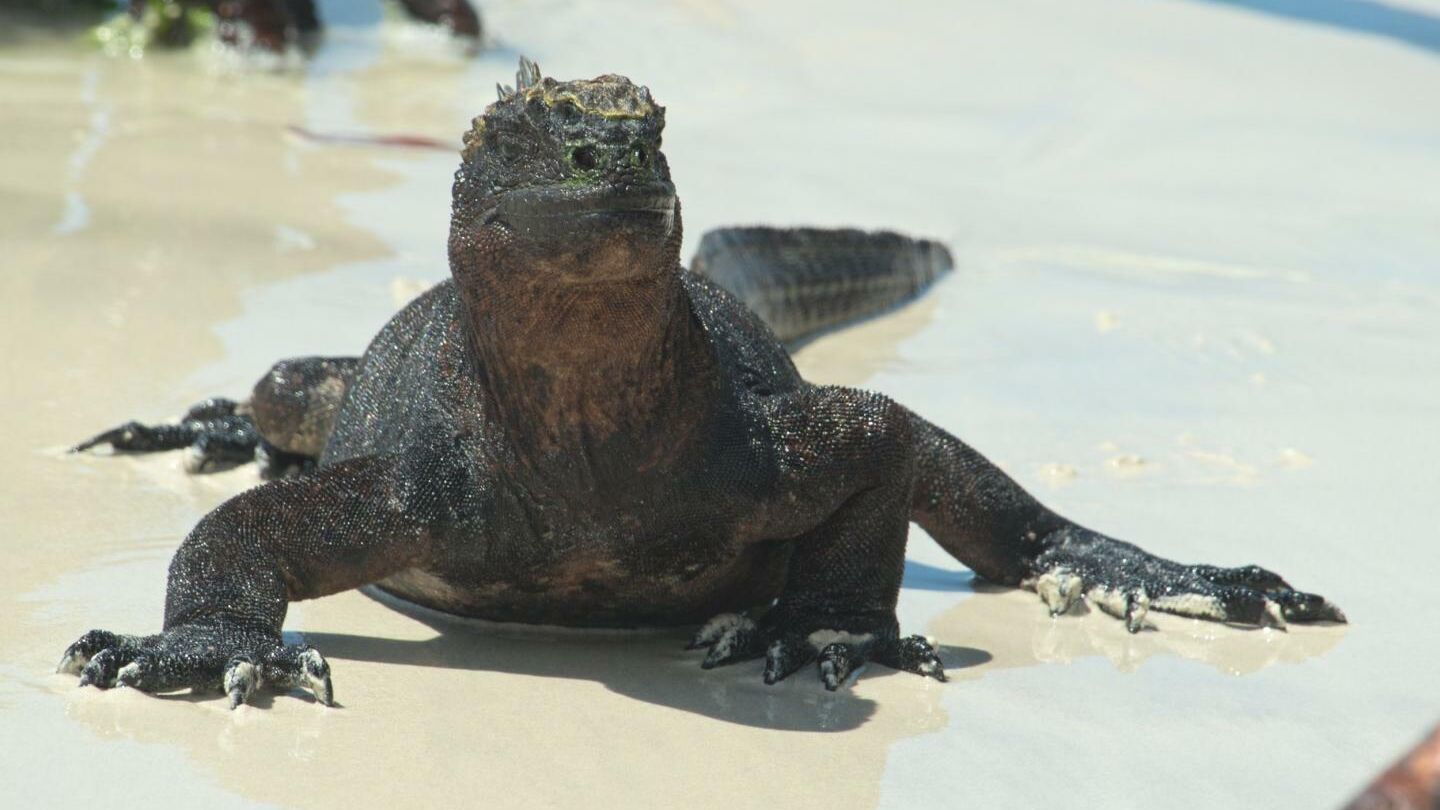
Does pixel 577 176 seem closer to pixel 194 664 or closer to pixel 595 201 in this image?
pixel 595 201

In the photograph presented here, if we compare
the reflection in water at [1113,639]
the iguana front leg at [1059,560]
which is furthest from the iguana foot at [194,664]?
the iguana front leg at [1059,560]

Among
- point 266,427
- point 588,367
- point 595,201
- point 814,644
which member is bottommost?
point 266,427

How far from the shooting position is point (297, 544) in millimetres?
4902

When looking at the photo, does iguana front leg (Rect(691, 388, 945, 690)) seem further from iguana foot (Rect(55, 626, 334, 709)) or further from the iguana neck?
iguana foot (Rect(55, 626, 334, 709))

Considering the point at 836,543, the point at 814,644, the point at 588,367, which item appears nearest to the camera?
the point at 588,367

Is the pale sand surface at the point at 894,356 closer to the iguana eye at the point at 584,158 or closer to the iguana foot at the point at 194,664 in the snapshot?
the iguana foot at the point at 194,664

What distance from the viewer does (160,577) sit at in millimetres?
5488

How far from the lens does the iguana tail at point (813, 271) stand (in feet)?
29.9

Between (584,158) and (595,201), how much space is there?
12cm

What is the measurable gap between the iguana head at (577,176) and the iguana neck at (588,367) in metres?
0.08

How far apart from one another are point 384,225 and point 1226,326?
15.1ft

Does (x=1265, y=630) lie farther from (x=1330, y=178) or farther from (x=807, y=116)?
(x=807, y=116)

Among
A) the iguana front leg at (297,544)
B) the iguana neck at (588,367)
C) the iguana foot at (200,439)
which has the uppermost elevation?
the iguana neck at (588,367)

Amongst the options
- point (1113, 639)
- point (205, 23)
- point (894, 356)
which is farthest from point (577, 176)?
point (205, 23)
